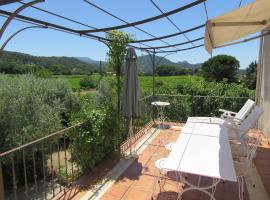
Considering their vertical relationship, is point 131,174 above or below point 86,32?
below

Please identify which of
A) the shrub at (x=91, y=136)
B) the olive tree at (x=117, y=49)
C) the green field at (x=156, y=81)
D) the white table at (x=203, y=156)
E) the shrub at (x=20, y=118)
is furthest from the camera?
the green field at (x=156, y=81)

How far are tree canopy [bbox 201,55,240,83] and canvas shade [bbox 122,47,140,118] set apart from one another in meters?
27.2

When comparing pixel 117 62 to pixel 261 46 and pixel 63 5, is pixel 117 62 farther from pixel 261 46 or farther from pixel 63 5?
pixel 261 46

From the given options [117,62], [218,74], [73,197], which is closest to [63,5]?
[117,62]

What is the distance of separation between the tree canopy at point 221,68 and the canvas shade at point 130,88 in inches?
1070

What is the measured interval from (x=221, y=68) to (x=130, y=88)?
2868 centimetres

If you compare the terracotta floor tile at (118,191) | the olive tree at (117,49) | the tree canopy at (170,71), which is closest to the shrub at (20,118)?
the olive tree at (117,49)

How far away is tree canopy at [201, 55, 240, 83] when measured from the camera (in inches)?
1189

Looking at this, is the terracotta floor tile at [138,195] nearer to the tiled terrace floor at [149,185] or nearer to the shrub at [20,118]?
the tiled terrace floor at [149,185]

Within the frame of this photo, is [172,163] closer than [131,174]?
Yes

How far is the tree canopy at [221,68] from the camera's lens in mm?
30197

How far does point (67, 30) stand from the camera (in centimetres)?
322

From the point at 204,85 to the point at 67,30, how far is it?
8.63 meters

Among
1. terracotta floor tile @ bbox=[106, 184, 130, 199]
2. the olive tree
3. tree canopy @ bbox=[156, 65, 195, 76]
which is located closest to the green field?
tree canopy @ bbox=[156, 65, 195, 76]
